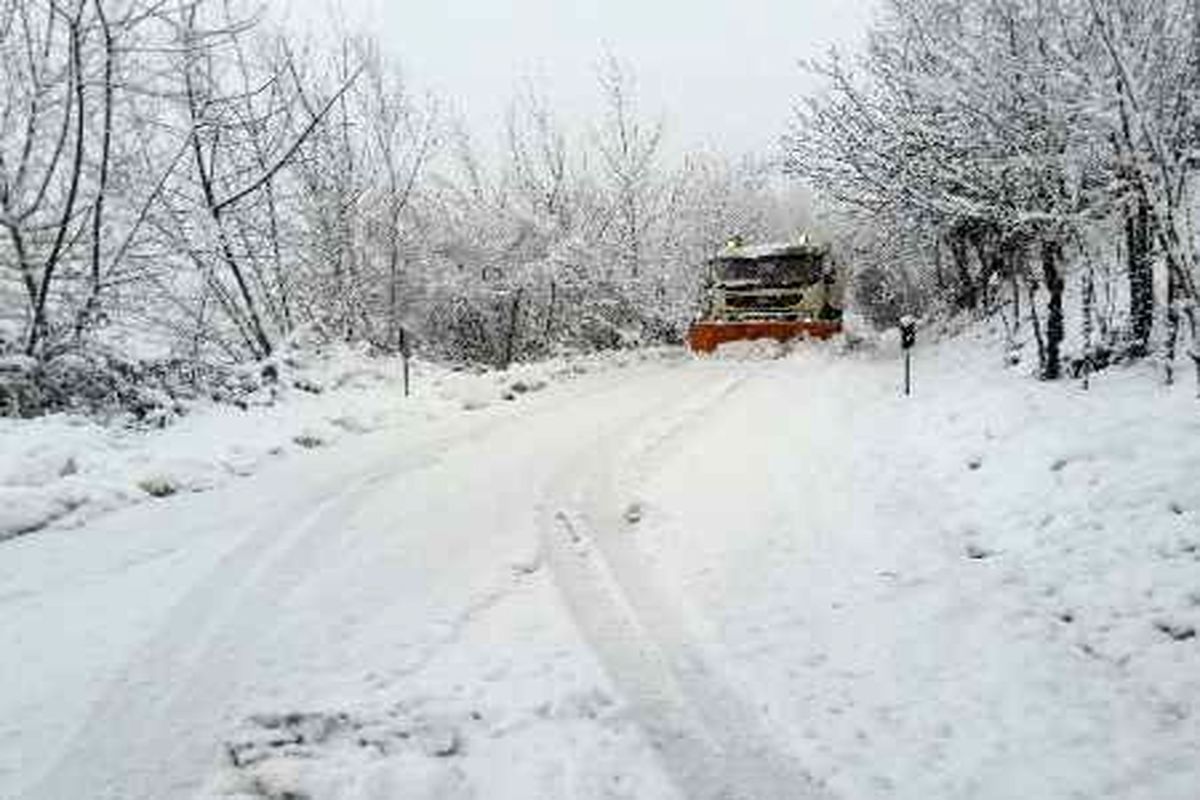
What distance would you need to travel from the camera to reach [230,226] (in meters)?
18.6

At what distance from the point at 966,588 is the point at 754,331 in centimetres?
1757

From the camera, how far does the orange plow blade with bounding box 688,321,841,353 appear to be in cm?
2438

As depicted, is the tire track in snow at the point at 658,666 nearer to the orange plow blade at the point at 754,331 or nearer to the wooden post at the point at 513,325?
the orange plow blade at the point at 754,331

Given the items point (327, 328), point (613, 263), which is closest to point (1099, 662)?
point (327, 328)

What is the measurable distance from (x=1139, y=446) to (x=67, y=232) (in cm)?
1207

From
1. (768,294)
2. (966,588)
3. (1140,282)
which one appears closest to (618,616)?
(966,588)

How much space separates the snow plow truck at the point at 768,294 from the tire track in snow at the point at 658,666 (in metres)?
15.3

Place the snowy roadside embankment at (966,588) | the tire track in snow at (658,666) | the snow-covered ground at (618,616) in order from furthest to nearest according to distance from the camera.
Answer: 1. the snowy roadside embankment at (966,588)
2. the snow-covered ground at (618,616)
3. the tire track in snow at (658,666)

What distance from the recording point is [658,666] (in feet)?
19.2

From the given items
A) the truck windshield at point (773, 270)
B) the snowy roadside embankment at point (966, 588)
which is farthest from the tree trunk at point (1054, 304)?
the truck windshield at point (773, 270)

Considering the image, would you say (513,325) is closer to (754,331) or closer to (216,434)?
(754,331)

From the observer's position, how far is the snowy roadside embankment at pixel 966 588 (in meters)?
4.92

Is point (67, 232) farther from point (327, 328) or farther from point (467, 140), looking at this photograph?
point (467, 140)

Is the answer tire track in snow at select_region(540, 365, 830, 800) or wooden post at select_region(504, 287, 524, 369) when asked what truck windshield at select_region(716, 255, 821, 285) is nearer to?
wooden post at select_region(504, 287, 524, 369)
